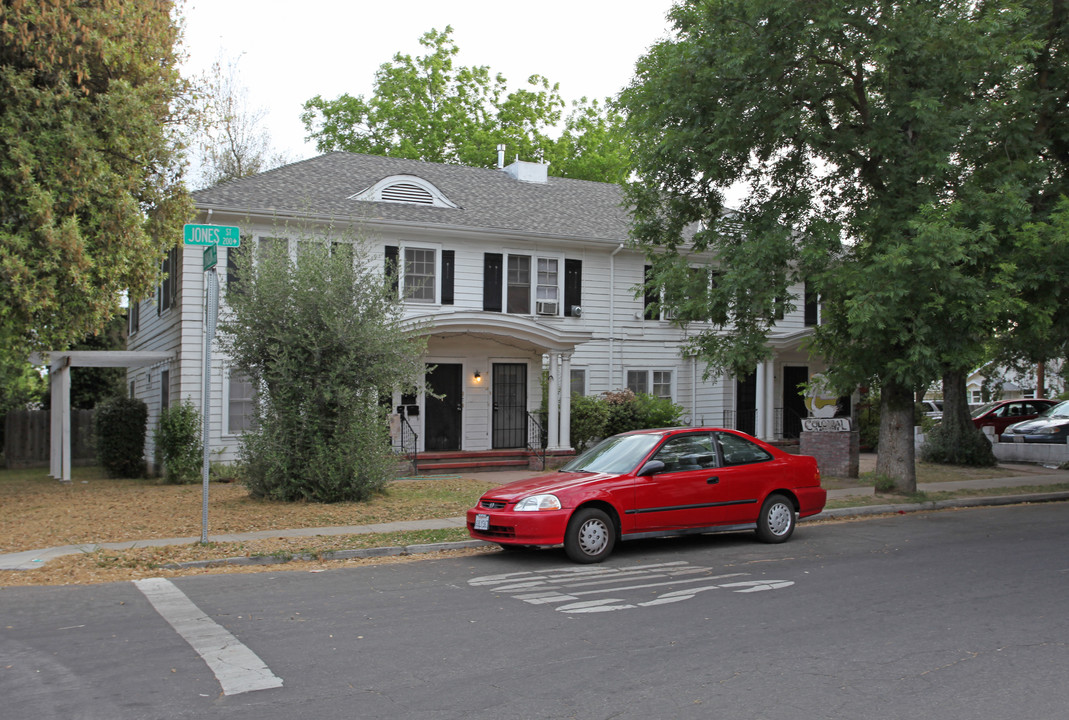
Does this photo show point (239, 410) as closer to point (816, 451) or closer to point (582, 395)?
point (582, 395)

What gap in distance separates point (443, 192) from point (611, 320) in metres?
5.54

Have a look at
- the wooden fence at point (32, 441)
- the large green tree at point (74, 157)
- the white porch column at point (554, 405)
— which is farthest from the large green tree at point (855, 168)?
the wooden fence at point (32, 441)

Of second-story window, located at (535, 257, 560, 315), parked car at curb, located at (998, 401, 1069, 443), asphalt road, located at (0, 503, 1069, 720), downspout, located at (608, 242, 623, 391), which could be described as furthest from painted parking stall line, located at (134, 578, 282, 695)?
parked car at curb, located at (998, 401, 1069, 443)

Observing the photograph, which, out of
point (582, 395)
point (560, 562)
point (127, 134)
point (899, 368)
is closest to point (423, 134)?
point (582, 395)

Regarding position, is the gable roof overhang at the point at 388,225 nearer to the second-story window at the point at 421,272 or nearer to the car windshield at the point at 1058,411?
the second-story window at the point at 421,272

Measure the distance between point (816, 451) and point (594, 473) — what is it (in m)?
10.5

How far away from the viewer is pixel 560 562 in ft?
31.3

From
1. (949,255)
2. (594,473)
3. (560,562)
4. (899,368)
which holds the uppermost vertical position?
(949,255)

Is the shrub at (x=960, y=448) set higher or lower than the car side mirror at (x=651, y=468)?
lower

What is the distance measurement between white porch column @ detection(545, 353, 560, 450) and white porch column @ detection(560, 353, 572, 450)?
0.19m

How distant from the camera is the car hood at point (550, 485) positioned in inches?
373

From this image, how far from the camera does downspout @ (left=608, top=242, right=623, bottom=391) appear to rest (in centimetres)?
2302

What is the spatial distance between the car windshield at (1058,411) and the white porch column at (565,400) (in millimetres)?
14758

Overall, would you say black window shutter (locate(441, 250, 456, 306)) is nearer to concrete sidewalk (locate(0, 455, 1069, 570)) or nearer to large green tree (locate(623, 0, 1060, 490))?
concrete sidewalk (locate(0, 455, 1069, 570))
